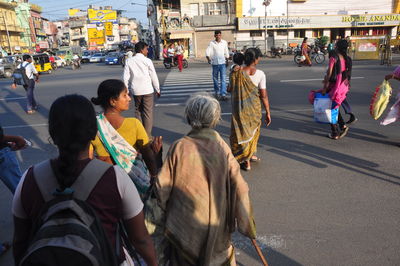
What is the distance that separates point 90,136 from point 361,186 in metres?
3.79

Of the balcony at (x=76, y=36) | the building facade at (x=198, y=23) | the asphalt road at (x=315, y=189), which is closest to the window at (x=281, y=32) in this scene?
the building facade at (x=198, y=23)

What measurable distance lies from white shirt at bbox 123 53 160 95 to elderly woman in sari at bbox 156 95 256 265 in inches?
152

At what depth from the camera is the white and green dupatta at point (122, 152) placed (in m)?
2.38

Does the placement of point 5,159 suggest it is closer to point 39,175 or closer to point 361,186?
point 39,175

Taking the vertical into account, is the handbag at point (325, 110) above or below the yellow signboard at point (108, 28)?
below

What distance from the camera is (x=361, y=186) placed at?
4.18 meters

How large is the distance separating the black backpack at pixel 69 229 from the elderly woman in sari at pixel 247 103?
342 cm

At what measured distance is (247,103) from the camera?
463cm

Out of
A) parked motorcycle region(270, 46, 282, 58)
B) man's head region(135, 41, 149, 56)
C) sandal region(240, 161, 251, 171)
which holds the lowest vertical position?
sandal region(240, 161, 251, 171)

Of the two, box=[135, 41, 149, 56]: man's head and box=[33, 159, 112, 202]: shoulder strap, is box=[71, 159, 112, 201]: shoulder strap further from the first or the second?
box=[135, 41, 149, 56]: man's head

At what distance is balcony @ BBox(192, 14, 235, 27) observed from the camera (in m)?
36.7

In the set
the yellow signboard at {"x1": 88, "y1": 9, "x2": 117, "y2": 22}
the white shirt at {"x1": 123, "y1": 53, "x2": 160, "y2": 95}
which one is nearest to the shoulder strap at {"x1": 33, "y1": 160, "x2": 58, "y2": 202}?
Result: the white shirt at {"x1": 123, "y1": 53, "x2": 160, "y2": 95}

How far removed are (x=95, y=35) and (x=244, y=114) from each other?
7240 cm

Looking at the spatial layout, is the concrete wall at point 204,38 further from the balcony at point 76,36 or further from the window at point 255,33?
the balcony at point 76,36
